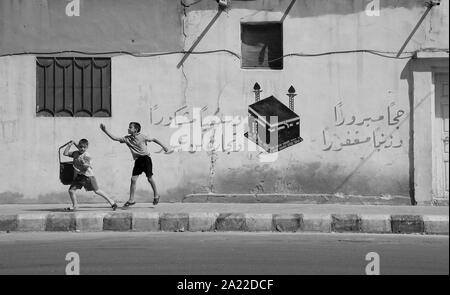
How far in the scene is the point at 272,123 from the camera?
13328 mm

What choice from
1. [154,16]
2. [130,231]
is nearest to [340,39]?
[154,16]

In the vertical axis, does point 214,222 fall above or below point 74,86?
below

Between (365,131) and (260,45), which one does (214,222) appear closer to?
(365,131)

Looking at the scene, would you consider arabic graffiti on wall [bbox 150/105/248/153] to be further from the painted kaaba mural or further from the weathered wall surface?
the weathered wall surface

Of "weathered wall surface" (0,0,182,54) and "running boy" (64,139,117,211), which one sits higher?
"weathered wall surface" (0,0,182,54)

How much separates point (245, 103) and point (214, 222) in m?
2.75

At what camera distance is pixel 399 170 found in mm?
13125

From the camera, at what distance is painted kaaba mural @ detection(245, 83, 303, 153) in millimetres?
13234

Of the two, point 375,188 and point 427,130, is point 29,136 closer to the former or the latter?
point 375,188

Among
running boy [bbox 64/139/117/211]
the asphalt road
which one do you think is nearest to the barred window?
running boy [bbox 64/139/117/211]

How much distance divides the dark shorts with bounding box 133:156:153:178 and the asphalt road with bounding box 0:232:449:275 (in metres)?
1.57

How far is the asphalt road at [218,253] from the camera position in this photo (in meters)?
7.82

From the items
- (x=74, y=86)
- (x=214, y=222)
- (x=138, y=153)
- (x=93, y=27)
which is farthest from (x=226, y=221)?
(x=93, y=27)

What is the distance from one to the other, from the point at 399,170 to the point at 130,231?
499 cm
